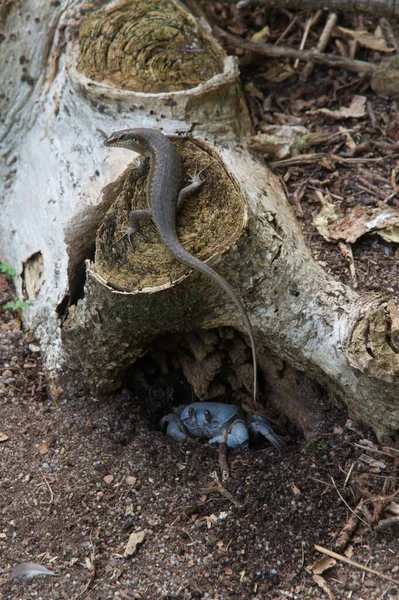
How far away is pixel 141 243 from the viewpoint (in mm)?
3605

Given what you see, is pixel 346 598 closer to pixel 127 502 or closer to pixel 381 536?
pixel 381 536

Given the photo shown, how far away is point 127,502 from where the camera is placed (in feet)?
11.5

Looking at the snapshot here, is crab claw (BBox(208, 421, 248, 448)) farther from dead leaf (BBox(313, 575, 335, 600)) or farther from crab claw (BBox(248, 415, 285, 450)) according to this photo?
dead leaf (BBox(313, 575, 335, 600))

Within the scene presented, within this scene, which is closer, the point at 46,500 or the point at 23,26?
the point at 46,500

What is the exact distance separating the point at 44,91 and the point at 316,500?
3671 millimetres

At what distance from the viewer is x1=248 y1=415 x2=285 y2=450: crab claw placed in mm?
3957

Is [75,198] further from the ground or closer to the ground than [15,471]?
further from the ground

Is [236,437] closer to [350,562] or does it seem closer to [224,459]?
[224,459]

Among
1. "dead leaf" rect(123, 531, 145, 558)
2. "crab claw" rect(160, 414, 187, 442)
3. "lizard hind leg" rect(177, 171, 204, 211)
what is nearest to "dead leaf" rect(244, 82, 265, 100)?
"lizard hind leg" rect(177, 171, 204, 211)

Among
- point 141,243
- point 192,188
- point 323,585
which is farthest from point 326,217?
point 323,585

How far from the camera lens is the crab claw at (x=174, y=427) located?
4.27m

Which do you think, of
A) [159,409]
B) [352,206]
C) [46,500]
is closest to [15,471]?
[46,500]

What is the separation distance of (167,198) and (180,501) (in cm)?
176

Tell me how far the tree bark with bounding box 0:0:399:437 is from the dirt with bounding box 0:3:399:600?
0.86ft
